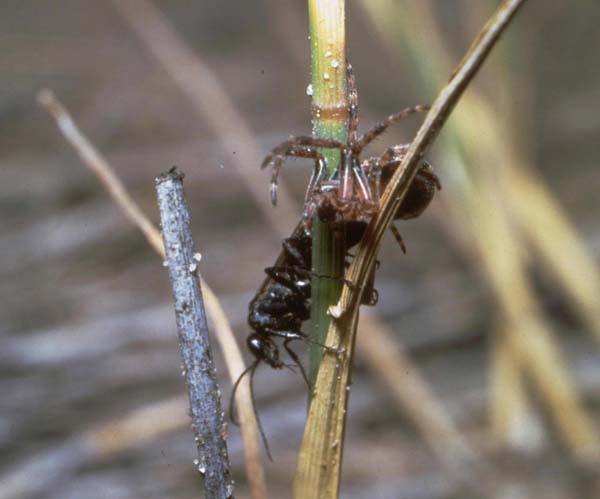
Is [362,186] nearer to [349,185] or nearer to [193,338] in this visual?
[349,185]

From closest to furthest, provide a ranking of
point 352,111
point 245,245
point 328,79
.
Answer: point 328,79, point 352,111, point 245,245

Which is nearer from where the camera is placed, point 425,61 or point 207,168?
point 425,61

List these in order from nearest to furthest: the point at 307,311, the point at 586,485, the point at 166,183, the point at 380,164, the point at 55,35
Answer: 1. the point at 166,183
2. the point at 380,164
3. the point at 307,311
4. the point at 586,485
5. the point at 55,35

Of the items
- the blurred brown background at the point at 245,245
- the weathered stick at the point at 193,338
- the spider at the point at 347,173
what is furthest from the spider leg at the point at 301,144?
the blurred brown background at the point at 245,245

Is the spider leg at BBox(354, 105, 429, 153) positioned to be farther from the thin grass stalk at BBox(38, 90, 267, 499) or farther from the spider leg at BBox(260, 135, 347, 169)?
the thin grass stalk at BBox(38, 90, 267, 499)

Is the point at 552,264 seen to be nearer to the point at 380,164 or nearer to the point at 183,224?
the point at 380,164

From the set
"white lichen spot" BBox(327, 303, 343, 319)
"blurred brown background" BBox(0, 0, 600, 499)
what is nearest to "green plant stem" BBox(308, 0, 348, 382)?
"white lichen spot" BBox(327, 303, 343, 319)

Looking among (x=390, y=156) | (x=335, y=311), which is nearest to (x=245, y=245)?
(x=390, y=156)

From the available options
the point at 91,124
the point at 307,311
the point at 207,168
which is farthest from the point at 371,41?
the point at 307,311
